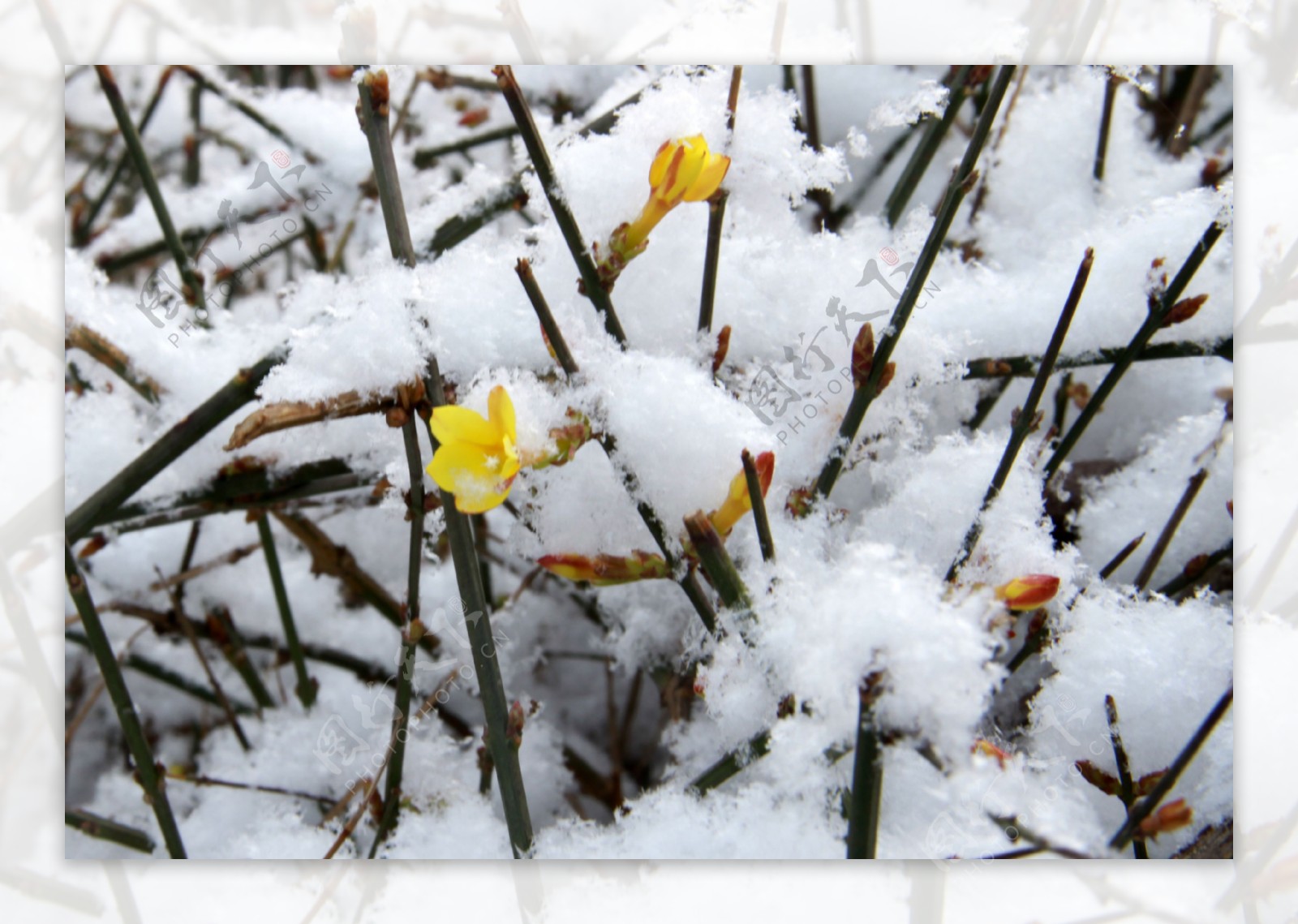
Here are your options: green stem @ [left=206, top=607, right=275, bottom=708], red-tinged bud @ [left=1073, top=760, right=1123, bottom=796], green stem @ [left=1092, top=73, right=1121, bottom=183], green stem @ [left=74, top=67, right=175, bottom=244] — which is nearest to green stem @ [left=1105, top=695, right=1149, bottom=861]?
red-tinged bud @ [left=1073, top=760, right=1123, bottom=796]

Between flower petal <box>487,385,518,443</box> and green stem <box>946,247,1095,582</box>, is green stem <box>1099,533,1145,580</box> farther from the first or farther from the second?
flower petal <box>487,385,518,443</box>

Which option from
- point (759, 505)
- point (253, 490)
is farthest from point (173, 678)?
point (759, 505)

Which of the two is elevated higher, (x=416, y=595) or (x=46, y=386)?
(x=46, y=386)

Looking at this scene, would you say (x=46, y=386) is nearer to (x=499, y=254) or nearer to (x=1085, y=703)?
(x=499, y=254)

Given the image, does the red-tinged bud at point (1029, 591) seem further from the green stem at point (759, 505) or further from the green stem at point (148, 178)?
the green stem at point (148, 178)

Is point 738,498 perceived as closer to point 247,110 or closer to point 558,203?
point 558,203

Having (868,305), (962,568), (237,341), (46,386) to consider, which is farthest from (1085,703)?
(46,386)

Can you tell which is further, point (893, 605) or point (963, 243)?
point (963, 243)
